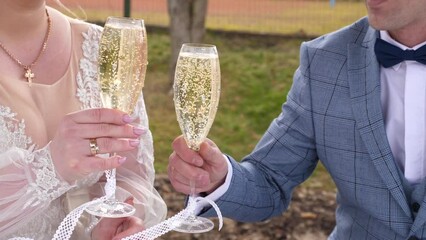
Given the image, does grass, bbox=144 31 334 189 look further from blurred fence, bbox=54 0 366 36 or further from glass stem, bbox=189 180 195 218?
glass stem, bbox=189 180 195 218

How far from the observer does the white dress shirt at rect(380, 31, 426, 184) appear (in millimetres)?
2254

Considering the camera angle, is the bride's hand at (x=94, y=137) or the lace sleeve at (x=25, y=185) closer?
the bride's hand at (x=94, y=137)

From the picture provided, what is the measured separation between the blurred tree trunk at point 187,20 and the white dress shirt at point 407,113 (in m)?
4.90

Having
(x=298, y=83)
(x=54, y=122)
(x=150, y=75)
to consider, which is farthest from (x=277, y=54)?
(x=54, y=122)

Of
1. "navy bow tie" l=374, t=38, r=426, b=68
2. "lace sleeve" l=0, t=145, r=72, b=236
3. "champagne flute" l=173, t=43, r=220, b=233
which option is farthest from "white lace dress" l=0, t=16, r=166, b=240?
"navy bow tie" l=374, t=38, r=426, b=68

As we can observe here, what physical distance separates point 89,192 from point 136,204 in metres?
0.17

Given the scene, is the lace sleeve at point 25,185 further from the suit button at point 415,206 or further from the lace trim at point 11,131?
the suit button at point 415,206

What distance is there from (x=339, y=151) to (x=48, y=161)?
105 centimetres

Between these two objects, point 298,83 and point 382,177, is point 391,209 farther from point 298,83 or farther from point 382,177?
point 298,83

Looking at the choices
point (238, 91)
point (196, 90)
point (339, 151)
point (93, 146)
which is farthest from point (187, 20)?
point (93, 146)

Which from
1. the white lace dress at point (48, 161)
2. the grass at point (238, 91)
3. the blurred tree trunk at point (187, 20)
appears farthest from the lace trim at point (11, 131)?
the blurred tree trunk at point (187, 20)

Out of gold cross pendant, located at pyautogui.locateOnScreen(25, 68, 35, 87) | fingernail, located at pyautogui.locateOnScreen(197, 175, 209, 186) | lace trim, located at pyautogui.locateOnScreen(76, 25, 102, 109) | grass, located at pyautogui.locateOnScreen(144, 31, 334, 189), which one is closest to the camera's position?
fingernail, located at pyautogui.locateOnScreen(197, 175, 209, 186)

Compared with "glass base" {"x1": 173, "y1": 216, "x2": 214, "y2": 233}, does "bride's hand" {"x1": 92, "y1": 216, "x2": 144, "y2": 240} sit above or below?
below

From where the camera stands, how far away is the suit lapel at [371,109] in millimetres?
2215
